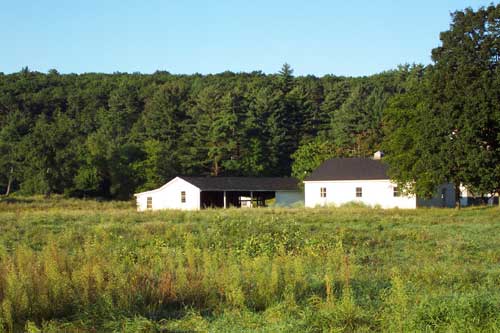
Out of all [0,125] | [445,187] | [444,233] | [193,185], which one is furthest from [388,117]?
[0,125]

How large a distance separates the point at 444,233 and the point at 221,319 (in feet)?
58.4

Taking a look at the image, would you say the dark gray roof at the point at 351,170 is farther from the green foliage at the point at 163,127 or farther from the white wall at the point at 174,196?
the green foliage at the point at 163,127

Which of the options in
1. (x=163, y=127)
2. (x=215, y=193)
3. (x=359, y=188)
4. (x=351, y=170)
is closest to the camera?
(x=359, y=188)

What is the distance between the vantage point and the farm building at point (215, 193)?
183 feet

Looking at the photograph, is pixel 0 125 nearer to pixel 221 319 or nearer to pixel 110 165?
pixel 110 165

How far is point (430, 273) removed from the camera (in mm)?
13750

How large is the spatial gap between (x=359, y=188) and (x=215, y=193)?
13.3 m

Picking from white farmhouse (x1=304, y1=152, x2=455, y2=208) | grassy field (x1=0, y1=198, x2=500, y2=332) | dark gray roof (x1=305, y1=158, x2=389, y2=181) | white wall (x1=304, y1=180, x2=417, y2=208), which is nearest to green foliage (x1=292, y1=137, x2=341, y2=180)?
dark gray roof (x1=305, y1=158, x2=389, y2=181)

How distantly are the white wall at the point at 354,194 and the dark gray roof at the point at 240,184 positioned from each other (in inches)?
192

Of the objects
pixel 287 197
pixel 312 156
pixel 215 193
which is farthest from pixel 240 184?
pixel 312 156

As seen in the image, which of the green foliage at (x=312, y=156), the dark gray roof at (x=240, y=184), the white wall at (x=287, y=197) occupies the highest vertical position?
the green foliage at (x=312, y=156)

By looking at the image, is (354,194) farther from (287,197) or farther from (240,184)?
(240,184)

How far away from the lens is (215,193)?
194 feet

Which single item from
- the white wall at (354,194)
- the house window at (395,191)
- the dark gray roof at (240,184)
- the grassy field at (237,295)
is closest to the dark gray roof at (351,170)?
the white wall at (354,194)
